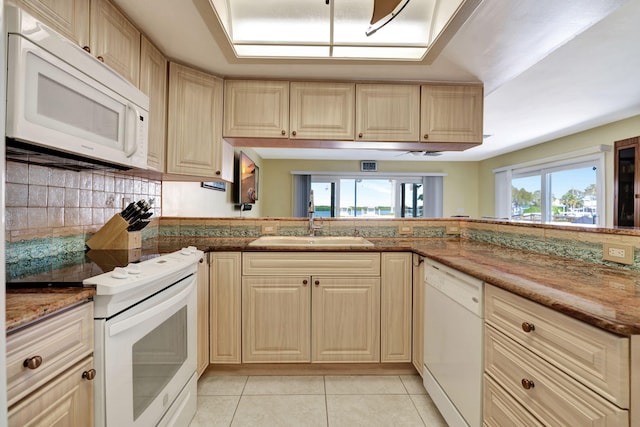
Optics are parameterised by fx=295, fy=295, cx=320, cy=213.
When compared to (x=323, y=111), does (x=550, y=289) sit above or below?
below

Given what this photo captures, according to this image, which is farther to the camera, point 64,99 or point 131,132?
point 131,132

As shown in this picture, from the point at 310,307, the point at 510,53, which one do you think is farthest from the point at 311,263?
the point at 510,53

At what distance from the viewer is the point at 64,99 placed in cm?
100

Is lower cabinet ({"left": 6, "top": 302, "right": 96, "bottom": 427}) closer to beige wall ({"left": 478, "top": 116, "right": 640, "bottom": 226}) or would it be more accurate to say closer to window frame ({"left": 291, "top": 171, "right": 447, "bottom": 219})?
beige wall ({"left": 478, "top": 116, "right": 640, "bottom": 226})

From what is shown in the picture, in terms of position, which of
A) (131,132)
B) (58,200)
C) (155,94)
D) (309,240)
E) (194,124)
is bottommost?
(309,240)

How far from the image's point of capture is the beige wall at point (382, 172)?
6676 mm

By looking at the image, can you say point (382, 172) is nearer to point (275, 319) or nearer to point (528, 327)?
point (275, 319)

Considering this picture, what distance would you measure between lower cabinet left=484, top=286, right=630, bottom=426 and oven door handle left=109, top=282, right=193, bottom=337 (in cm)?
130

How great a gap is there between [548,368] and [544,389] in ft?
0.23

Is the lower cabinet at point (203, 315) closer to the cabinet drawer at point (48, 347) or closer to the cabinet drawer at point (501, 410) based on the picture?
the cabinet drawer at point (48, 347)

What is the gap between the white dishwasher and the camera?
122 centimetres

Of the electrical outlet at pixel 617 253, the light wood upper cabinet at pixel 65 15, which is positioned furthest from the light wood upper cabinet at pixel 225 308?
the electrical outlet at pixel 617 253

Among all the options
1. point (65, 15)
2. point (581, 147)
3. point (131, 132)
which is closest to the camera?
point (65, 15)

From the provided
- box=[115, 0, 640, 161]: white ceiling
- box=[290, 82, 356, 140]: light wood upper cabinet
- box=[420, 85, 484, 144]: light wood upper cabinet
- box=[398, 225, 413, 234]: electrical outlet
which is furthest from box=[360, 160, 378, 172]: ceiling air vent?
box=[290, 82, 356, 140]: light wood upper cabinet
